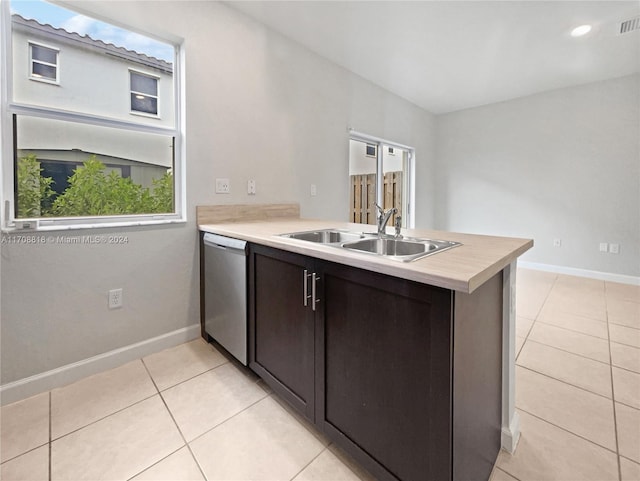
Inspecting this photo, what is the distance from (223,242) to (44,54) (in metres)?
1.43

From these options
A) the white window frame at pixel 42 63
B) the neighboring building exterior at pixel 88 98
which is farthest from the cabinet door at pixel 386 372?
the white window frame at pixel 42 63

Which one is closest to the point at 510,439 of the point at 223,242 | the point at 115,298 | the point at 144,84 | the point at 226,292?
the point at 226,292

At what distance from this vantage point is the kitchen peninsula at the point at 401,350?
86cm

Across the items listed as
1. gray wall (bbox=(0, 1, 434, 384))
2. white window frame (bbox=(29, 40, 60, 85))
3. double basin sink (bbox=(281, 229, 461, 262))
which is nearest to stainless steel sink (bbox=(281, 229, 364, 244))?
double basin sink (bbox=(281, 229, 461, 262))

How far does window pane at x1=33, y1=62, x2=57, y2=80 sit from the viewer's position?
5.38 ft

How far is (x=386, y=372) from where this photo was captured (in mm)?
1003

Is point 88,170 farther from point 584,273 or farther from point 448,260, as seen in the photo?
point 584,273

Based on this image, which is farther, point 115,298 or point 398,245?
point 115,298

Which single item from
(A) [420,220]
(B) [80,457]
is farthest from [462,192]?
(B) [80,457]

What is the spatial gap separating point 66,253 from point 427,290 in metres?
1.96

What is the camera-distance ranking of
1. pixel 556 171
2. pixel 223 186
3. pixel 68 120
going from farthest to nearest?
1. pixel 556 171
2. pixel 223 186
3. pixel 68 120

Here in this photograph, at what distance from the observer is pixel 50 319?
1.68 metres

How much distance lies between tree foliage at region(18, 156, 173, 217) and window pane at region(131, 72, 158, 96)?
568 mm

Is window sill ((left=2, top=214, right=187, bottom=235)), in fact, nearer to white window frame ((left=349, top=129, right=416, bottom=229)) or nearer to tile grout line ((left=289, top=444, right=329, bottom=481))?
tile grout line ((left=289, top=444, right=329, bottom=481))
